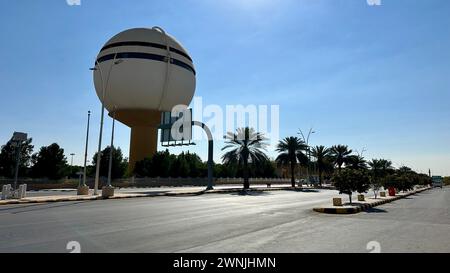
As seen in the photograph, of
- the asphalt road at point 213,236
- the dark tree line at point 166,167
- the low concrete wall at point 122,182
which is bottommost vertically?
the asphalt road at point 213,236

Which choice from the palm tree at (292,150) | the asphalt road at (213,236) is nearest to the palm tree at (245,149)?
the palm tree at (292,150)

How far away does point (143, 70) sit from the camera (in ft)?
195

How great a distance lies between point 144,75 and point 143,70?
0.82 meters

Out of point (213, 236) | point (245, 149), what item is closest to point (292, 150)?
point (245, 149)

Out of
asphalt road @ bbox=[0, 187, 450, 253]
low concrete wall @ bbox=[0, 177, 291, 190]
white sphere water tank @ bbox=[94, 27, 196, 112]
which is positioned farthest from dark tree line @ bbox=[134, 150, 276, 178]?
asphalt road @ bbox=[0, 187, 450, 253]

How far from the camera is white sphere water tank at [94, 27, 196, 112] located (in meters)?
59.5

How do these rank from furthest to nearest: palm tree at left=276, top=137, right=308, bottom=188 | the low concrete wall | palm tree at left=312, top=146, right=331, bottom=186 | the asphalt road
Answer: palm tree at left=312, top=146, right=331, bottom=186 → palm tree at left=276, top=137, right=308, bottom=188 → the low concrete wall → the asphalt road

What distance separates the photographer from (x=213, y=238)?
8.23 m

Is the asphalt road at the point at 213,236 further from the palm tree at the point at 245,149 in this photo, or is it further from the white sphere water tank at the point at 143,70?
the white sphere water tank at the point at 143,70

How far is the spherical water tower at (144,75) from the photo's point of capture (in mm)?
59562

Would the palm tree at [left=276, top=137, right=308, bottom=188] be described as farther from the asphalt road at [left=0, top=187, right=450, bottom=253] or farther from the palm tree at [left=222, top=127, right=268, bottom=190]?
the asphalt road at [left=0, top=187, right=450, bottom=253]
